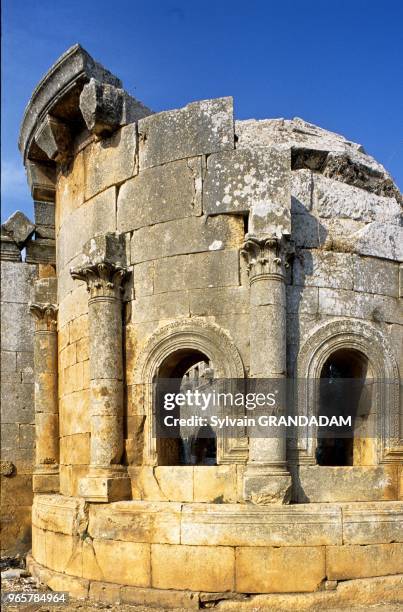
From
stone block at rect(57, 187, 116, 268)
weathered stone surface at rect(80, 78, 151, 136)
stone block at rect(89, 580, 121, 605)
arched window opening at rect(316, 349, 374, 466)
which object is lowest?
stone block at rect(89, 580, 121, 605)

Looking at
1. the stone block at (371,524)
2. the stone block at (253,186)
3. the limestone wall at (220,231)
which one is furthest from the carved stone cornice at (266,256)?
the stone block at (371,524)

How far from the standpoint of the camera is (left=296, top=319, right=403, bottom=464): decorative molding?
25.8 feet

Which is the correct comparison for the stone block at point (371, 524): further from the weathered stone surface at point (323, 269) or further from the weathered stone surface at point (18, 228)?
the weathered stone surface at point (18, 228)

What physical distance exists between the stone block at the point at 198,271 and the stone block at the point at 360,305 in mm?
1098

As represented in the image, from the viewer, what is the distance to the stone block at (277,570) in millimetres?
7152

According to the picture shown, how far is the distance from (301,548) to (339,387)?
2437 millimetres

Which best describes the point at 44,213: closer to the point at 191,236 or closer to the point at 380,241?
the point at 191,236

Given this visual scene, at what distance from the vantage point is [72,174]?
10.0 m

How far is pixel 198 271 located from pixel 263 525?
2.92 meters

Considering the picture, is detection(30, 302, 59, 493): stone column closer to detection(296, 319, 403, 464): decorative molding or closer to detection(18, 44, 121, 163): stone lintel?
detection(18, 44, 121, 163): stone lintel

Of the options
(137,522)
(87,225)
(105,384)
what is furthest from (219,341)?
(87,225)

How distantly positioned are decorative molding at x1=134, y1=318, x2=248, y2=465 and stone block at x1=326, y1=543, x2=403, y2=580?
1388 millimetres

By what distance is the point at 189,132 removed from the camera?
8.30m

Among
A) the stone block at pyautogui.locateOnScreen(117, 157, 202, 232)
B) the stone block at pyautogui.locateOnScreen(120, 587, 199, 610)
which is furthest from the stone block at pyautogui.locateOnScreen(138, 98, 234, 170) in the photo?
the stone block at pyautogui.locateOnScreen(120, 587, 199, 610)
